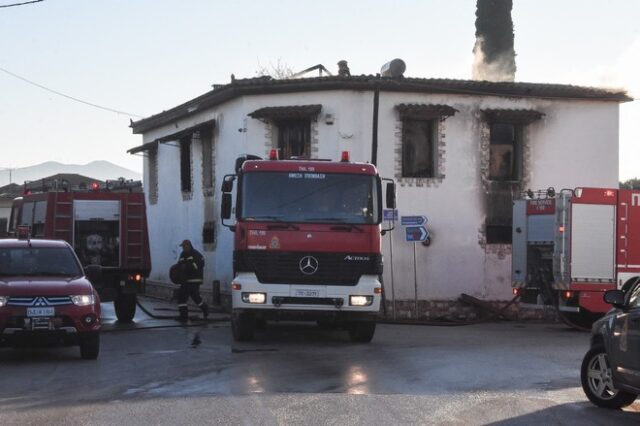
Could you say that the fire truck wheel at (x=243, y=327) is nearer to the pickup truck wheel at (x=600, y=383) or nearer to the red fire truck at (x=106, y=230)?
the red fire truck at (x=106, y=230)

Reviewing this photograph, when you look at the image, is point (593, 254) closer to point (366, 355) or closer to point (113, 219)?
point (366, 355)

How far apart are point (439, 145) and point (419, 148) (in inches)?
22.0

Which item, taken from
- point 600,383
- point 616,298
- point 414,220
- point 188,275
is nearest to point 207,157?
point 414,220

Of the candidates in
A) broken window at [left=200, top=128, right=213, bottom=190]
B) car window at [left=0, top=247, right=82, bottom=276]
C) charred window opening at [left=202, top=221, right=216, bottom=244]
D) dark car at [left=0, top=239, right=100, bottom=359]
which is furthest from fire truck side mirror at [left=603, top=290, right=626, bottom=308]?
broken window at [left=200, top=128, right=213, bottom=190]

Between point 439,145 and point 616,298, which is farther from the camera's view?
point 439,145

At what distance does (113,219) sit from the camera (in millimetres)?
20781

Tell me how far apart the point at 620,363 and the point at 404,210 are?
52.8ft

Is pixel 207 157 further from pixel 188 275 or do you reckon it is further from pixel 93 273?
pixel 93 273

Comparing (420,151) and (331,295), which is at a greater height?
(420,151)

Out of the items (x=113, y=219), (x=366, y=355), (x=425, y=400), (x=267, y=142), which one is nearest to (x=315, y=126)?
(x=267, y=142)

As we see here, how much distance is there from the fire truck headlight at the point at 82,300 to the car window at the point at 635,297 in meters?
7.59

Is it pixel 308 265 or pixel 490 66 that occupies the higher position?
pixel 490 66

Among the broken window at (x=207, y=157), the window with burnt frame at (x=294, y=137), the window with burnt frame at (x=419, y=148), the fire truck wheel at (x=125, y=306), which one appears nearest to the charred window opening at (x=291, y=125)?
the window with burnt frame at (x=294, y=137)

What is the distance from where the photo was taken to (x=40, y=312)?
43.3ft
